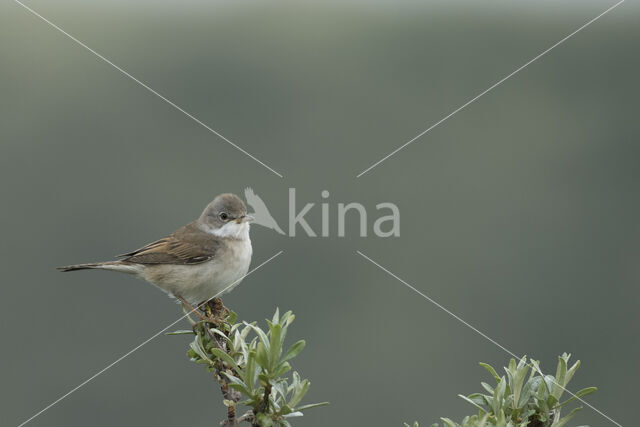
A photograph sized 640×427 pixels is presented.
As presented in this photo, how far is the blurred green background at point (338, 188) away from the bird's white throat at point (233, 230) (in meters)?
34.3

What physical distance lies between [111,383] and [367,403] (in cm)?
1702

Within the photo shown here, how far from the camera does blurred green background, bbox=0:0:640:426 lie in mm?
57344

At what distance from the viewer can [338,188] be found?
74.1 metres

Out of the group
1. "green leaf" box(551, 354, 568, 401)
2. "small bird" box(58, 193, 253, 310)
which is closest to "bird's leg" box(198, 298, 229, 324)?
"small bird" box(58, 193, 253, 310)

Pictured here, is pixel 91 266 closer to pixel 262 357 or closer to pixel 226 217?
pixel 226 217

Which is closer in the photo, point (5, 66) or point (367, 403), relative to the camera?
point (367, 403)

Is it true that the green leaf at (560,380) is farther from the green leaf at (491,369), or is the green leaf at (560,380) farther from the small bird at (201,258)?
the small bird at (201,258)

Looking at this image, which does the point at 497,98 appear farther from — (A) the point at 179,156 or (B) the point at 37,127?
(B) the point at 37,127

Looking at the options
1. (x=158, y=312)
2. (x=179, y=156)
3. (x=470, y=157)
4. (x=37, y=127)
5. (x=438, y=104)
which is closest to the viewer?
(x=158, y=312)

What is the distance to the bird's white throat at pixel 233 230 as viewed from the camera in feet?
23.5

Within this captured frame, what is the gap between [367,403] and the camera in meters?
55.7

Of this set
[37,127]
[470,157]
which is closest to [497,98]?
[470,157]

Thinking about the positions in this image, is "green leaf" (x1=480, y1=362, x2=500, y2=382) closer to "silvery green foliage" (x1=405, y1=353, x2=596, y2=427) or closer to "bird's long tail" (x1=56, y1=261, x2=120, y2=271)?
"silvery green foliage" (x1=405, y1=353, x2=596, y2=427)

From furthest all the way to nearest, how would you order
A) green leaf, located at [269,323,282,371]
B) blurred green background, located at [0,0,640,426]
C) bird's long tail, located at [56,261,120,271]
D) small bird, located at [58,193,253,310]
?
1. blurred green background, located at [0,0,640,426]
2. small bird, located at [58,193,253,310]
3. bird's long tail, located at [56,261,120,271]
4. green leaf, located at [269,323,282,371]
